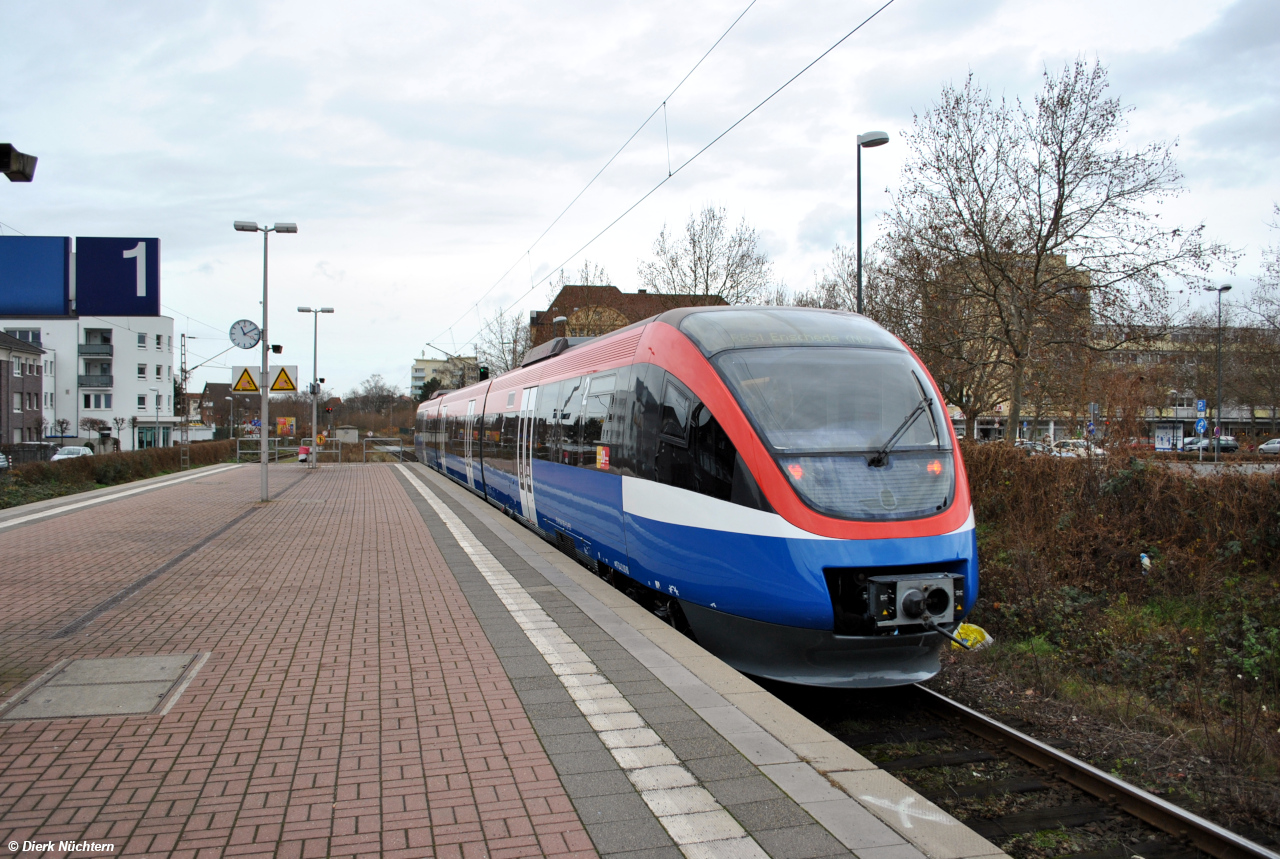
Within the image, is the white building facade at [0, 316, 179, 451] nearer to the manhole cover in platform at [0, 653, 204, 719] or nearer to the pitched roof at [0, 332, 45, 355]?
the pitched roof at [0, 332, 45, 355]

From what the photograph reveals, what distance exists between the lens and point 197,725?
15.0ft

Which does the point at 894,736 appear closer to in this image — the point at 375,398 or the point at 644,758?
the point at 644,758

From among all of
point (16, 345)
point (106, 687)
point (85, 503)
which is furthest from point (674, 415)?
point (16, 345)

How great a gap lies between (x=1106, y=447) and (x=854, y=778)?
10.8 metres

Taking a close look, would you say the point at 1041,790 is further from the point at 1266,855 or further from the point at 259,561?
the point at 259,561

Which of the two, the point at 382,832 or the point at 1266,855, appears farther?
the point at 1266,855

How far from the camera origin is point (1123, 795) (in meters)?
4.71

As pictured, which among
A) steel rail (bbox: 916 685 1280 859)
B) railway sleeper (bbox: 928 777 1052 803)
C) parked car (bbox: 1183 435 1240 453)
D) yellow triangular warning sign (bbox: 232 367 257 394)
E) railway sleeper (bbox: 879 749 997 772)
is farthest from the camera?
yellow triangular warning sign (bbox: 232 367 257 394)

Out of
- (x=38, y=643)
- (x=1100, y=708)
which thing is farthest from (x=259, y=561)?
(x=1100, y=708)

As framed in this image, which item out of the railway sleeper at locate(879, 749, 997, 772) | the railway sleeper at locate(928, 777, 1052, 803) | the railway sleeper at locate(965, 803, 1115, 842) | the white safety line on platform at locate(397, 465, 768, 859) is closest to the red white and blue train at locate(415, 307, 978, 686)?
the railway sleeper at locate(879, 749, 997, 772)

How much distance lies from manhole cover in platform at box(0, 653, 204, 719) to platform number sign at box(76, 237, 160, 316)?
346 cm

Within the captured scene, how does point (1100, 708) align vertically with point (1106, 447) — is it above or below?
below

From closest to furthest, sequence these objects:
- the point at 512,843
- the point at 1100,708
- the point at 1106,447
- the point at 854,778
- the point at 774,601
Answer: the point at 512,843, the point at 854,778, the point at 774,601, the point at 1100,708, the point at 1106,447

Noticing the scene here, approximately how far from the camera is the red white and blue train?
5.80m
